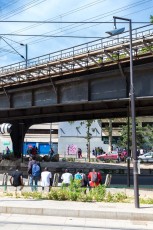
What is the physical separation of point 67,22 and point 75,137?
58692mm

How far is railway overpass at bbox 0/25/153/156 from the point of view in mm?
22953

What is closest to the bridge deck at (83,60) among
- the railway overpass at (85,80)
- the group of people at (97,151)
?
the railway overpass at (85,80)

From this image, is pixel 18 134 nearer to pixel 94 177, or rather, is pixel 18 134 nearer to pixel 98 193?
pixel 94 177

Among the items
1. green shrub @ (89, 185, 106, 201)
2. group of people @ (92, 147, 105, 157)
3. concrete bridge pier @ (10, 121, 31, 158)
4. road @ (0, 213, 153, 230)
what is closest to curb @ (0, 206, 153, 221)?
road @ (0, 213, 153, 230)

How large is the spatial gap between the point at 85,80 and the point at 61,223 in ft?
49.6

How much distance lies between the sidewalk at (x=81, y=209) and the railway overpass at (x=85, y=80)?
9063 mm

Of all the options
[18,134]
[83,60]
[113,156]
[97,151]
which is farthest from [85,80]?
[97,151]

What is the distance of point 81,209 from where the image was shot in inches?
552

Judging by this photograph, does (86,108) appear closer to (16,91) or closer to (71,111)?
(71,111)

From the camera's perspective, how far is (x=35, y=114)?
38.7 m

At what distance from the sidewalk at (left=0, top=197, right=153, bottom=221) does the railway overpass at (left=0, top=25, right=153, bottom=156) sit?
29.7 ft

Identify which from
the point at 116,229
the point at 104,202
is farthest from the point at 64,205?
the point at 116,229

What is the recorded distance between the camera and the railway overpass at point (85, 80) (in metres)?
23.0

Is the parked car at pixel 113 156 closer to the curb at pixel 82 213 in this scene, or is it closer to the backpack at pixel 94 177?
the backpack at pixel 94 177
